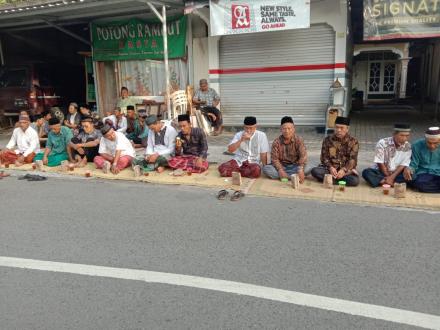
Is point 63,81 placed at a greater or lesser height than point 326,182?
greater

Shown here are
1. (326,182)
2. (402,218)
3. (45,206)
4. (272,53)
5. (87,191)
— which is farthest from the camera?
(272,53)

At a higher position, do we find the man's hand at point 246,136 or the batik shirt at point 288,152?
the man's hand at point 246,136

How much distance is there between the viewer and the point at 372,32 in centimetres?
880

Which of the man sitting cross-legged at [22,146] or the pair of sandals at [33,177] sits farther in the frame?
the man sitting cross-legged at [22,146]

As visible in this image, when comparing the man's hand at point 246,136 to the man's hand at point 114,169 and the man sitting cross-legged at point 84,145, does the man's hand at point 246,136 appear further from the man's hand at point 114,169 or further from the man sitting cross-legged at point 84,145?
the man sitting cross-legged at point 84,145

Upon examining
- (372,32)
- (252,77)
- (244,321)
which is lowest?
(244,321)

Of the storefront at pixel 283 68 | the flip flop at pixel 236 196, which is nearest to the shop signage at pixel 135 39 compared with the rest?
the storefront at pixel 283 68

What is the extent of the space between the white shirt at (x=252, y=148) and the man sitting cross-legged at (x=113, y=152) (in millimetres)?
2161

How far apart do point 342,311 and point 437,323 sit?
0.61 metres

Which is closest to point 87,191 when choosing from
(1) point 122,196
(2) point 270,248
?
(1) point 122,196

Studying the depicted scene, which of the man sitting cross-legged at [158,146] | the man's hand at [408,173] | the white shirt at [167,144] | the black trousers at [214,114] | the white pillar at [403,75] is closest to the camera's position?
the man's hand at [408,173]

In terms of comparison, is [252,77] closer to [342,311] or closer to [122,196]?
[122,196]

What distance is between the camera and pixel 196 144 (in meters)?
A: 7.25

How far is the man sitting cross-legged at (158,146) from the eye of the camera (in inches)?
287
